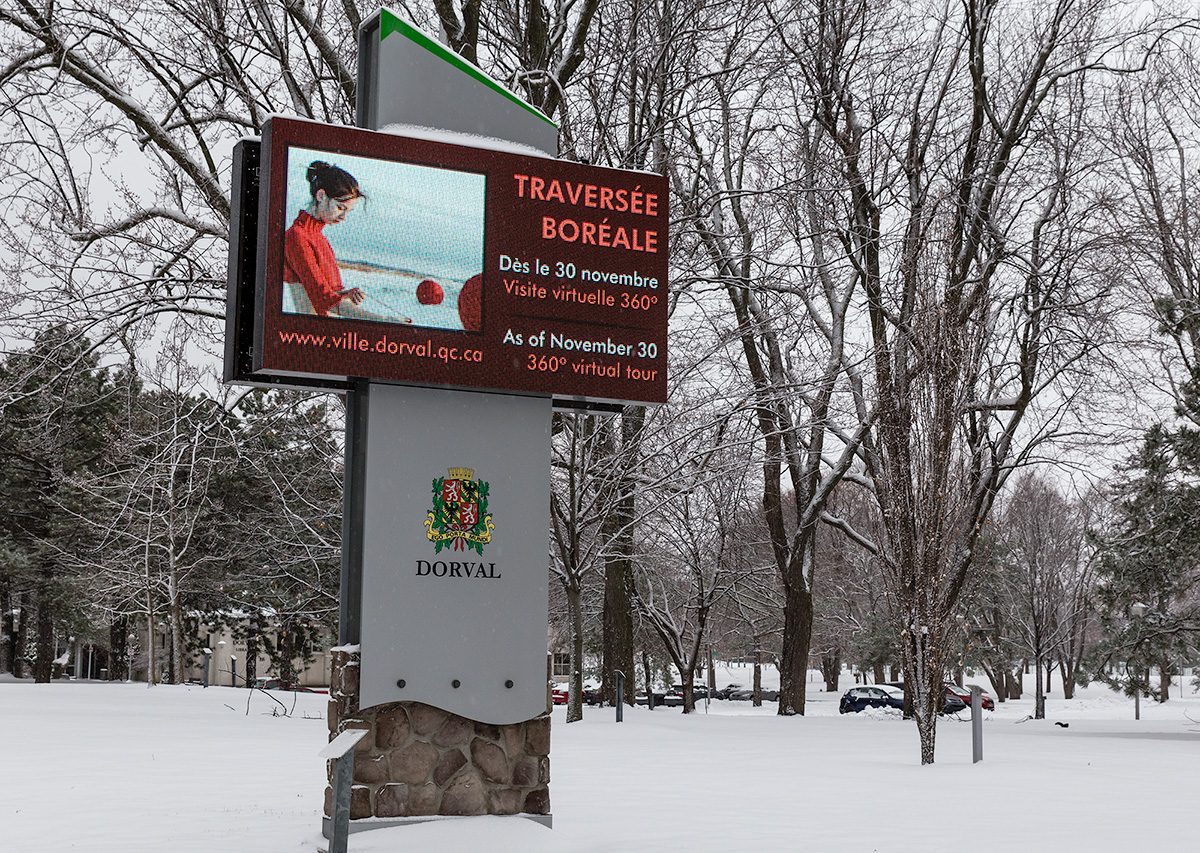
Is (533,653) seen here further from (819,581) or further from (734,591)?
(819,581)

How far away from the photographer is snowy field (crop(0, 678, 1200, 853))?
7.35 meters

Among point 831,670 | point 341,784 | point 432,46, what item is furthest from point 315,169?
point 831,670

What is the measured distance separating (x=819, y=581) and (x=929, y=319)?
124ft

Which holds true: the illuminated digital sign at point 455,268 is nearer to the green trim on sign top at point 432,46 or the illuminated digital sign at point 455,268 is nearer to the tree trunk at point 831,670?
the green trim on sign top at point 432,46

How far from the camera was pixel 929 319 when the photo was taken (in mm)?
12352

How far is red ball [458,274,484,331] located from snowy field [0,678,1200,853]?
3.27 m

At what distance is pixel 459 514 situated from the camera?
7.78 metres

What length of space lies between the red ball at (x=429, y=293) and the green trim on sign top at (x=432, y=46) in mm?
1720

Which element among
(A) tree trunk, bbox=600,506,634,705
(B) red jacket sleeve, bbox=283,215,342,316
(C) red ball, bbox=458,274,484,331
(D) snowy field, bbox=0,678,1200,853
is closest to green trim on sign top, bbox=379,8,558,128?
(C) red ball, bbox=458,274,484,331

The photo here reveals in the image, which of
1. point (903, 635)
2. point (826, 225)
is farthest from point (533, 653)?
point (826, 225)

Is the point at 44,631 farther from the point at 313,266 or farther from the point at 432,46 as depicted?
the point at 313,266

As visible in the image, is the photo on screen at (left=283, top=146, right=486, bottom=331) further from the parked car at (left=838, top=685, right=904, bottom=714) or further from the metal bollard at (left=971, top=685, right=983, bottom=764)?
the parked car at (left=838, top=685, right=904, bottom=714)

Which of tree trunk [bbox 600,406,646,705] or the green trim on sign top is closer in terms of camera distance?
the green trim on sign top

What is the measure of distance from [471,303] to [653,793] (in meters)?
4.74
